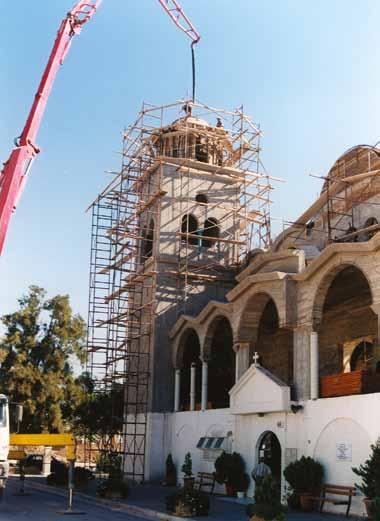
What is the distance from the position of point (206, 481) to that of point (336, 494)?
741cm

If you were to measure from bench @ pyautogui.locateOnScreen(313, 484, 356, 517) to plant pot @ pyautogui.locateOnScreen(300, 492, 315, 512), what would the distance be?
261 mm

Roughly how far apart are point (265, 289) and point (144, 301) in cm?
928

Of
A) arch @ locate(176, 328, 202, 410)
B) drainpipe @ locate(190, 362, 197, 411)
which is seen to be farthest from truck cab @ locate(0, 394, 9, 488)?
arch @ locate(176, 328, 202, 410)

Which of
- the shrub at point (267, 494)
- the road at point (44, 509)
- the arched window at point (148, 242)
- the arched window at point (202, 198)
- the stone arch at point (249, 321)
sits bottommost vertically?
the road at point (44, 509)

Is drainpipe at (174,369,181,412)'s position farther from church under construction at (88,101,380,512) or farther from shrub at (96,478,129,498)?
shrub at (96,478,129,498)

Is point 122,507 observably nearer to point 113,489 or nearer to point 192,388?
point 113,489

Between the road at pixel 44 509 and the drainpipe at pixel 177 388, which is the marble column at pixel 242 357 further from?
the road at pixel 44 509

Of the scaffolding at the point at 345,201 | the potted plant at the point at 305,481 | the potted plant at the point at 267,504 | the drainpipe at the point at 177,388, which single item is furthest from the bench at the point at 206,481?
the potted plant at the point at 267,504

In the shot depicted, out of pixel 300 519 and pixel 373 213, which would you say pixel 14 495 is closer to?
pixel 300 519

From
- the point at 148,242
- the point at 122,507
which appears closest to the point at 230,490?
the point at 122,507

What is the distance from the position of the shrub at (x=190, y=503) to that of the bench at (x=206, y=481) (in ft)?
20.7

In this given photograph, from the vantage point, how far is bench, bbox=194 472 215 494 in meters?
23.8

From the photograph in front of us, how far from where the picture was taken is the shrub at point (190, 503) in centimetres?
1686

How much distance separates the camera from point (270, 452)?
74.1 feet
